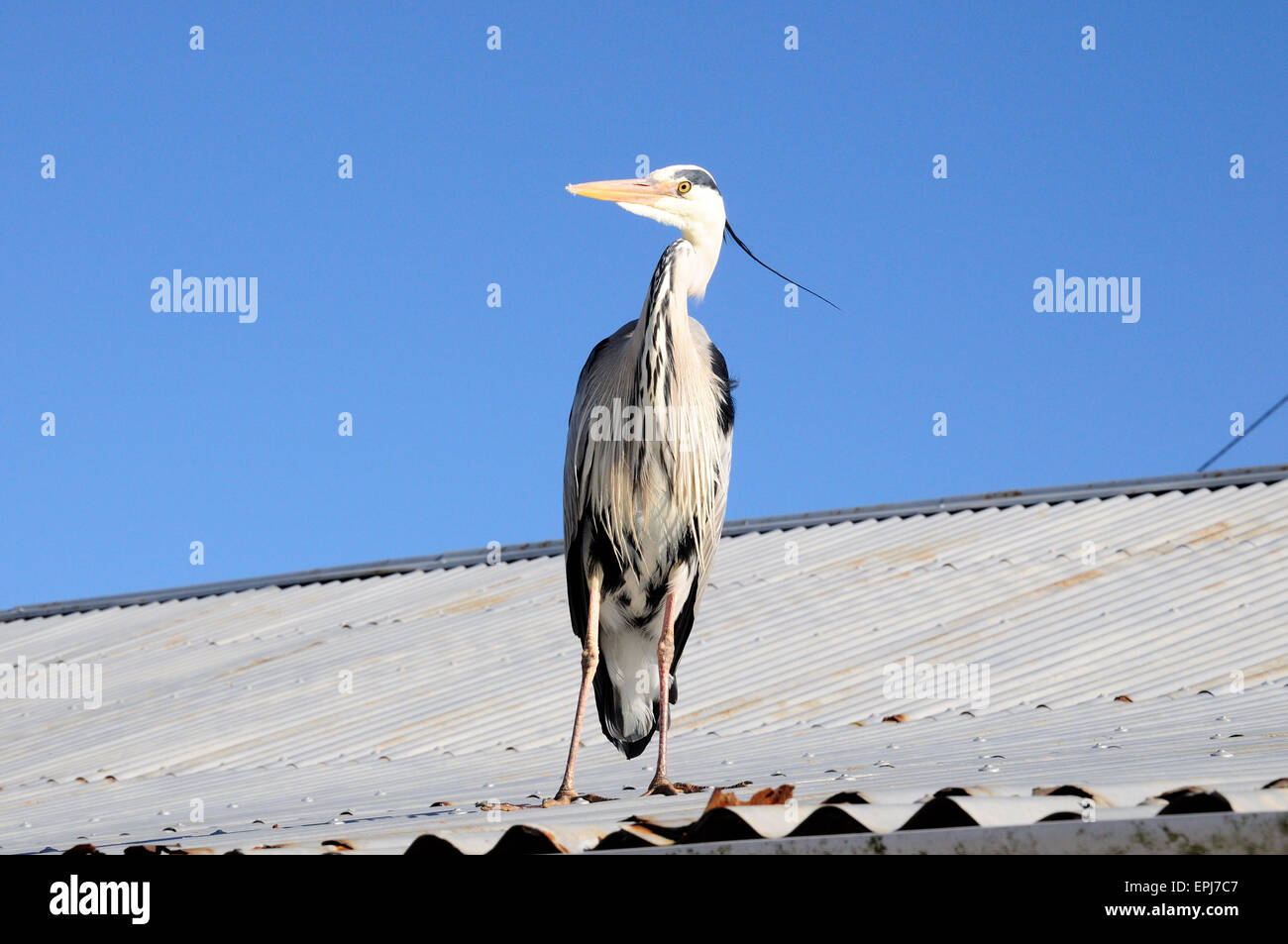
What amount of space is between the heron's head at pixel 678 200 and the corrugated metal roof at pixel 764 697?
2.87 meters

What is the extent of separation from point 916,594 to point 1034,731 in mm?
4702

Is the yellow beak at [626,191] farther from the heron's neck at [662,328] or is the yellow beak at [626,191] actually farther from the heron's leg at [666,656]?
the heron's leg at [666,656]

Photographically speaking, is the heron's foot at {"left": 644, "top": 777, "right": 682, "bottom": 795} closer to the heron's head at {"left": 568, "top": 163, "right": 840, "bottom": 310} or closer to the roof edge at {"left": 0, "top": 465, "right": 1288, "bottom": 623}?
the heron's head at {"left": 568, "top": 163, "right": 840, "bottom": 310}

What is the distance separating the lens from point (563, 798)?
6.61m

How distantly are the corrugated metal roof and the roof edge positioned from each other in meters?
0.14

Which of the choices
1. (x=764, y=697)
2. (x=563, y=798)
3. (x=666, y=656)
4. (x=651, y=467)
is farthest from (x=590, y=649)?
(x=764, y=697)

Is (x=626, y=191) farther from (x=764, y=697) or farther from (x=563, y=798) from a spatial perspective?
(x=764, y=697)

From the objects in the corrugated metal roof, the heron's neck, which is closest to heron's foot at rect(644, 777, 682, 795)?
the corrugated metal roof

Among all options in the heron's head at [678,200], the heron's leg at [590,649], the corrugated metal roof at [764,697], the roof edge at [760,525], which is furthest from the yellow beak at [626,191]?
the roof edge at [760,525]

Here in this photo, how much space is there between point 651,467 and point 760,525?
9481 millimetres

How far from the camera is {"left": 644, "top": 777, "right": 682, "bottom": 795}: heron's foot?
6.47 metres

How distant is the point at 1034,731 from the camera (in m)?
7.99

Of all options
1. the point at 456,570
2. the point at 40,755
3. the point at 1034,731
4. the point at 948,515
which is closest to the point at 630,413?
the point at 1034,731

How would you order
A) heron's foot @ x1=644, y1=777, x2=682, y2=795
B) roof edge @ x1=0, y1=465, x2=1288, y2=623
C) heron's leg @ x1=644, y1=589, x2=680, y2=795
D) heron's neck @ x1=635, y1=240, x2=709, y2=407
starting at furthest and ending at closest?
roof edge @ x1=0, y1=465, x2=1288, y2=623, heron's neck @ x1=635, y1=240, x2=709, y2=407, heron's leg @ x1=644, y1=589, x2=680, y2=795, heron's foot @ x1=644, y1=777, x2=682, y2=795
